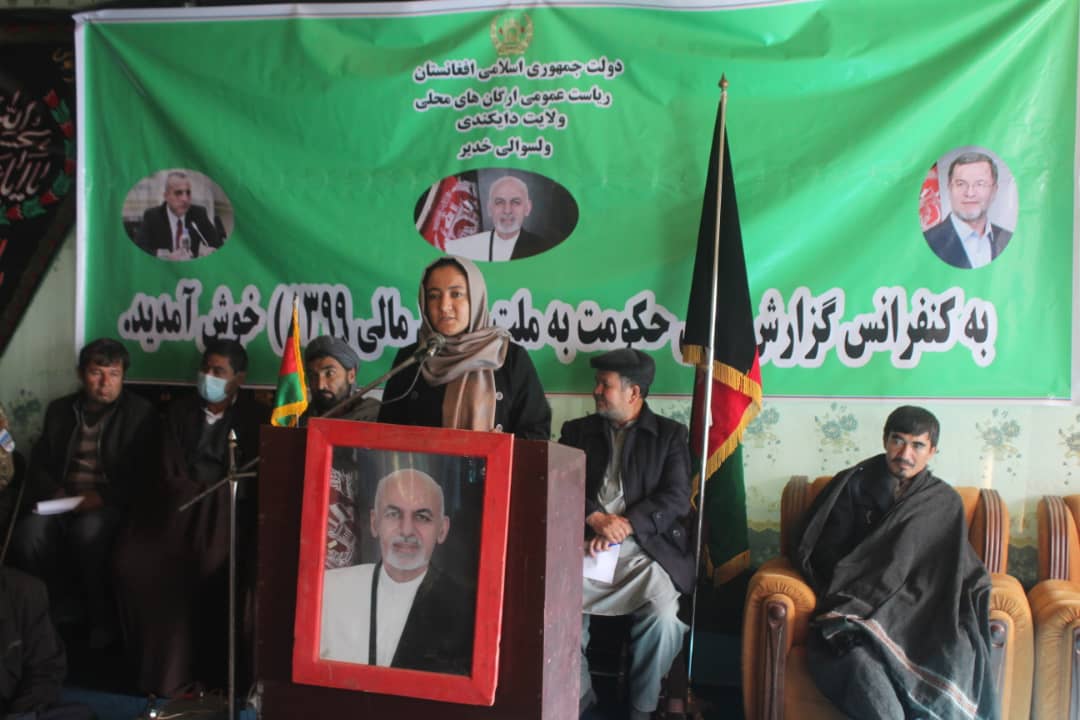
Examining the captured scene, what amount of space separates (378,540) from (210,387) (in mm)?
2246

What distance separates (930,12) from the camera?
3402mm

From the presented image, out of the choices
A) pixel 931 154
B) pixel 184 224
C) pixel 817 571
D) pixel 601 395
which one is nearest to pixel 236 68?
pixel 184 224

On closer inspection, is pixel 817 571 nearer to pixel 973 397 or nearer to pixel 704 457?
pixel 704 457

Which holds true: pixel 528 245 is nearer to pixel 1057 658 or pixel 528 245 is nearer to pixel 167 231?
pixel 167 231

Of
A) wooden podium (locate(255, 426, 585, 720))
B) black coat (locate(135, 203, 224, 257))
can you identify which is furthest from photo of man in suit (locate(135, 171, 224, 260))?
wooden podium (locate(255, 426, 585, 720))

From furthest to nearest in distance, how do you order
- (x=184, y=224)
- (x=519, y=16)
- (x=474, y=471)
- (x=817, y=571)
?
(x=184, y=224)
(x=519, y=16)
(x=817, y=571)
(x=474, y=471)

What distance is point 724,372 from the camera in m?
3.38

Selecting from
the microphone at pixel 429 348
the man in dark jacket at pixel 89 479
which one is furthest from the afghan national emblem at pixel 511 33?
the microphone at pixel 429 348

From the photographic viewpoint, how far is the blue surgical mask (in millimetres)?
3693

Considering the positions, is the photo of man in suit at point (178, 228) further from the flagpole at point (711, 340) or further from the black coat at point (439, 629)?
the black coat at point (439, 629)

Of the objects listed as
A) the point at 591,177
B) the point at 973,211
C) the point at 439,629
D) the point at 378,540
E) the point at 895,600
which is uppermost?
the point at 591,177

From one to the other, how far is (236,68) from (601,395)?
200cm

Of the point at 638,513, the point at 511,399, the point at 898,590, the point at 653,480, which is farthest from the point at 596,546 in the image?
the point at 898,590

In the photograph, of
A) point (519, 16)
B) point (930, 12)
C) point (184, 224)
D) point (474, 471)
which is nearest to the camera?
point (474, 471)
